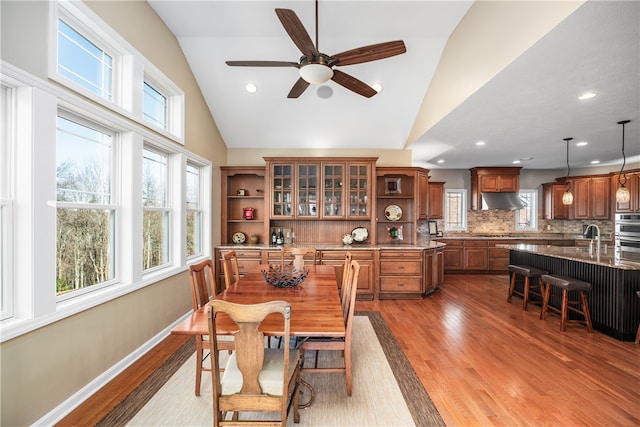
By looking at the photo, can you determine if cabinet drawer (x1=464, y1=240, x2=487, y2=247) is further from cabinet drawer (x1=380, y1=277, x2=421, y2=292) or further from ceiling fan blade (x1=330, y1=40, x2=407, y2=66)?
ceiling fan blade (x1=330, y1=40, x2=407, y2=66)

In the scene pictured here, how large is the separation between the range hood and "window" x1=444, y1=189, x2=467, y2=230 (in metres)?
0.57

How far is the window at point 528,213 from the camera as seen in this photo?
719 centimetres

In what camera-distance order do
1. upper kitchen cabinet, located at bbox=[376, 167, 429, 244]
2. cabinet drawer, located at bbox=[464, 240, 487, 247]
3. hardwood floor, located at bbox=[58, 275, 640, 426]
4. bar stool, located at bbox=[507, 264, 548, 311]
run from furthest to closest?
cabinet drawer, located at bbox=[464, 240, 487, 247]
upper kitchen cabinet, located at bbox=[376, 167, 429, 244]
bar stool, located at bbox=[507, 264, 548, 311]
hardwood floor, located at bbox=[58, 275, 640, 426]

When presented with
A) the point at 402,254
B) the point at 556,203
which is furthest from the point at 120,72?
the point at 556,203

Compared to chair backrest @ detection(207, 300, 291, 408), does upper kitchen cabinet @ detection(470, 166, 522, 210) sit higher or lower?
higher

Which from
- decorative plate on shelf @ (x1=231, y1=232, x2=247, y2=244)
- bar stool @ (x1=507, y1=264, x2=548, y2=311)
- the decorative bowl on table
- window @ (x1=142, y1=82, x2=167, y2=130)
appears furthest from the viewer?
decorative plate on shelf @ (x1=231, y1=232, x2=247, y2=244)

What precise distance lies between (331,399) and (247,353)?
1.03m

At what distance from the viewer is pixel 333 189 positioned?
496 centimetres

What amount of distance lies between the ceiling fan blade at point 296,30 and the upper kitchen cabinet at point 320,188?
2.65 meters

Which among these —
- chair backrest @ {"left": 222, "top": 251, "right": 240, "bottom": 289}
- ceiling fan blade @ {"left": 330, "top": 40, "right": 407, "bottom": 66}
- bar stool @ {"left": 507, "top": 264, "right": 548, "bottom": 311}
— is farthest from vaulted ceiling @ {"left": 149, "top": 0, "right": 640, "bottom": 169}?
chair backrest @ {"left": 222, "top": 251, "right": 240, "bottom": 289}

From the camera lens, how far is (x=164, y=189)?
3393mm

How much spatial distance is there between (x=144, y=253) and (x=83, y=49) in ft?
6.25

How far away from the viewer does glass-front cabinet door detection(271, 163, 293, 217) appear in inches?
194

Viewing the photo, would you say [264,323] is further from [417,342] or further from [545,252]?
[545,252]
